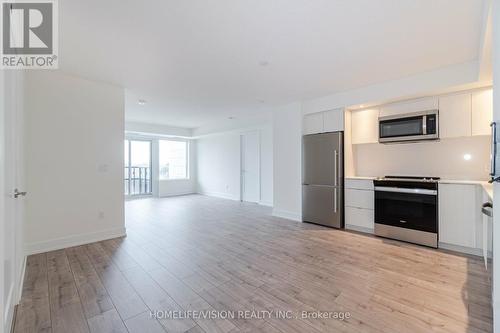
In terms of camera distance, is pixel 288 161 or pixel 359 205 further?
pixel 288 161

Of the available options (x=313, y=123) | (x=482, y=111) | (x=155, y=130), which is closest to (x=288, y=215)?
(x=313, y=123)

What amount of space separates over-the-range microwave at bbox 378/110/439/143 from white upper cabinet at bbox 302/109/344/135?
2.22 feet

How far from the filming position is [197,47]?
2.62 m

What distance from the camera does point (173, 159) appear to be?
916 centimetres

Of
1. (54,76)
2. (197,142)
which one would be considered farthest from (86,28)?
(197,142)

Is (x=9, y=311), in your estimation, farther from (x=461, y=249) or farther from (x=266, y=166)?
(x=266, y=166)

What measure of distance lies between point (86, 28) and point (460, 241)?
512 cm

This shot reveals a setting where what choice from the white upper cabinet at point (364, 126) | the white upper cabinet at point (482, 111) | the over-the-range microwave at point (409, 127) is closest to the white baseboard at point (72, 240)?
the white upper cabinet at point (364, 126)

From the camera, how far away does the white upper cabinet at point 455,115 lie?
3.19m

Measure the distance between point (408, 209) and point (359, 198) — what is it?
763mm

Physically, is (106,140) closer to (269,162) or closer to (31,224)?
(31,224)

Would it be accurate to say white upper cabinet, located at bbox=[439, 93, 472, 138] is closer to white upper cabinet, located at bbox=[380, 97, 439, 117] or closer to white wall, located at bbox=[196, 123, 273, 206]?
white upper cabinet, located at bbox=[380, 97, 439, 117]

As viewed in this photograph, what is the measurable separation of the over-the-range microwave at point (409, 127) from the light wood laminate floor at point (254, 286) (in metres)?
1.66

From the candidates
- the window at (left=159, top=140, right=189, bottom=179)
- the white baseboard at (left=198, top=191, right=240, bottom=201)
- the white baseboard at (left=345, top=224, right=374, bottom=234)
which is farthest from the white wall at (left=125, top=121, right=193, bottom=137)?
the white baseboard at (left=345, top=224, right=374, bottom=234)
